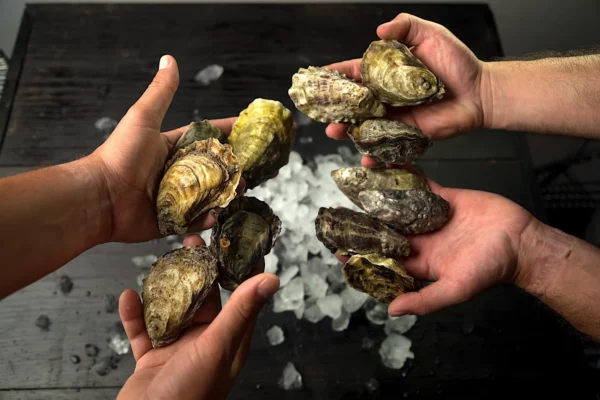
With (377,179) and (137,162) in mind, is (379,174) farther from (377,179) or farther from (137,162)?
(137,162)

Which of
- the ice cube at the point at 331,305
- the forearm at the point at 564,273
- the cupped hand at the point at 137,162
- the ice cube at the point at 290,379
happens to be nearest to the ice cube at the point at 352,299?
the ice cube at the point at 331,305

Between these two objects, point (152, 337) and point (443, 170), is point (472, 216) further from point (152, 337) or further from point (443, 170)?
point (152, 337)

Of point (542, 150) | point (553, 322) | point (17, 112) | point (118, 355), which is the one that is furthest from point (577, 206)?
point (17, 112)

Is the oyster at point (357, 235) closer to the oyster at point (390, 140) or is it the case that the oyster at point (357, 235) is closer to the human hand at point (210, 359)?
the oyster at point (390, 140)

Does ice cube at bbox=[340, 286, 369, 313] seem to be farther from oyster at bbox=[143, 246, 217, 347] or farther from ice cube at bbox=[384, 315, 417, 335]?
oyster at bbox=[143, 246, 217, 347]

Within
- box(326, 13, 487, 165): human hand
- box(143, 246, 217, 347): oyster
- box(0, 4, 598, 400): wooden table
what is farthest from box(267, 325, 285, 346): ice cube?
box(326, 13, 487, 165): human hand

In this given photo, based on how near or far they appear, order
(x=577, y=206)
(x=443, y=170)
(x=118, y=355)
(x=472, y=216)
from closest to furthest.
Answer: (x=472, y=216) < (x=118, y=355) < (x=443, y=170) < (x=577, y=206)
